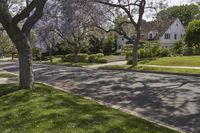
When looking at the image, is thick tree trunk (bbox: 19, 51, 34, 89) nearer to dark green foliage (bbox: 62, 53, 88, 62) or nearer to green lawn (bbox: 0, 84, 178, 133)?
green lawn (bbox: 0, 84, 178, 133)

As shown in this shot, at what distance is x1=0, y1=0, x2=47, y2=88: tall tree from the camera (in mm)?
14164

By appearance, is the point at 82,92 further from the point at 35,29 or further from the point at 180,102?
the point at 35,29

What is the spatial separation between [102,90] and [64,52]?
62824 millimetres

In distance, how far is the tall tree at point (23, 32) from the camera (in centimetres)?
1416

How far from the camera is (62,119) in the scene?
9.02 metres

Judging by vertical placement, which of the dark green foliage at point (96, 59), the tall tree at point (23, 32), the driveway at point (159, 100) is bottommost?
the driveway at point (159, 100)

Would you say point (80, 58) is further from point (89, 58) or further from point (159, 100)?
point (159, 100)

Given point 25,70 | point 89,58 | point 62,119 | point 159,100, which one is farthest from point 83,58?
point 62,119

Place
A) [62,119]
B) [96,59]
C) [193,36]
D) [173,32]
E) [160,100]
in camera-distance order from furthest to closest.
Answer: [173,32]
[193,36]
[96,59]
[160,100]
[62,119]

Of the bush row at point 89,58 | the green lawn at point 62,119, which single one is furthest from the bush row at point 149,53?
the green lawn at point 62,119

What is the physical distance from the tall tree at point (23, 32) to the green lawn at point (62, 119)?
265 cm

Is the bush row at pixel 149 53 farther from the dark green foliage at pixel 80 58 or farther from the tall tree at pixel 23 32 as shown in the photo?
the tall tree at pixel 23 32

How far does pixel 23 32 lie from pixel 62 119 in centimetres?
653

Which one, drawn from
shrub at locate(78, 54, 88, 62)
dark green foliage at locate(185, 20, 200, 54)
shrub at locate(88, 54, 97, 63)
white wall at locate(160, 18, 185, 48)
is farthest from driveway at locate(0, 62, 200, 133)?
white wall at locate(160, 18, 185, 48)
